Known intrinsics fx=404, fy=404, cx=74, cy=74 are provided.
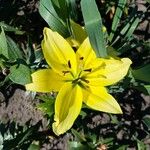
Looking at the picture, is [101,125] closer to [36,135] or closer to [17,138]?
[36,135]

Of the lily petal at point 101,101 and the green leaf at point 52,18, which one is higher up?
the green leaf at point 52,18

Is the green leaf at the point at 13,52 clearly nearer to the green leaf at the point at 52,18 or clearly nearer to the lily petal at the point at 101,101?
the green leaf at the point at 52,18

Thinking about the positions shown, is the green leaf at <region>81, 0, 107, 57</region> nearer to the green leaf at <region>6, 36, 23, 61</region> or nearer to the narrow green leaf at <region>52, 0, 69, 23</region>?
the narrow green leaf at <region>52, 0, 69, 23</region>

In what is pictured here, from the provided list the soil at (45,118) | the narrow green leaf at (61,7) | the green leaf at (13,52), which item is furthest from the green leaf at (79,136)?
the narrow green leaf at (61,7)

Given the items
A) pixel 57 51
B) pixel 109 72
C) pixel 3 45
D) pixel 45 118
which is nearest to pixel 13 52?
pixel 3 45

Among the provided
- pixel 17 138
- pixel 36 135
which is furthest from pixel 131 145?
pixel 17 138

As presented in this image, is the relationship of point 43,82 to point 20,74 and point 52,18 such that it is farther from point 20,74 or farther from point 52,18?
point 52,18
